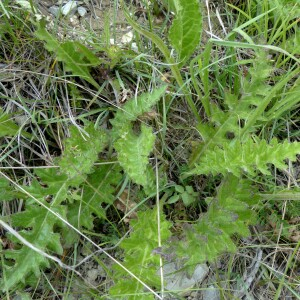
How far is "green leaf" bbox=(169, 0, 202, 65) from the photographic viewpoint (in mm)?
1700

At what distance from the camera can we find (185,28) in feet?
5.77

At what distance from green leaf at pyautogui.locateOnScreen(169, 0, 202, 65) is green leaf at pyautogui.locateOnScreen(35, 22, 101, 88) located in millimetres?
330

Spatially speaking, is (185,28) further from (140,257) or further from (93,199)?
(140,257)

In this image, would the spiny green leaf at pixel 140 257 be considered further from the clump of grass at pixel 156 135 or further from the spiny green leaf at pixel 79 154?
the spiny green leaf at pixel 79 154

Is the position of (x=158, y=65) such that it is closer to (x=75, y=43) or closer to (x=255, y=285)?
(x=75, y=43)

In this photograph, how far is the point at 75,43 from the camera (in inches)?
72.7

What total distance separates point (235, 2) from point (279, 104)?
2.02 ft

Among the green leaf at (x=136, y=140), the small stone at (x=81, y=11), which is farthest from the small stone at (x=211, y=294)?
the small stone at (x=81, y=11)

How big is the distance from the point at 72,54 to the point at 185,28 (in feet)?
1.46

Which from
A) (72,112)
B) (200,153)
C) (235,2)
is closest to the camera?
(200,153)

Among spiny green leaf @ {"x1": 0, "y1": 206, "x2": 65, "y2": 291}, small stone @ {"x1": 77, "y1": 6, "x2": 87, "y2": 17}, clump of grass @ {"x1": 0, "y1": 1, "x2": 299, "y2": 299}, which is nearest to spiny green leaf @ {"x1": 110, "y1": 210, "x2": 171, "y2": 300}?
clump of grass @ {"x1": 0, "y1": 1, "x2": 299, "y2": 299}

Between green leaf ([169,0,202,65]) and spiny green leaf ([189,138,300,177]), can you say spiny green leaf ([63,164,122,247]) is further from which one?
green leaf ([169,0,202,65])

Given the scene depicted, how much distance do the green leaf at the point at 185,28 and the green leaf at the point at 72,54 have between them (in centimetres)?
33

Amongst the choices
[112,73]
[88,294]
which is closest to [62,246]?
[88,294]
